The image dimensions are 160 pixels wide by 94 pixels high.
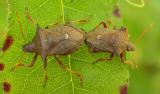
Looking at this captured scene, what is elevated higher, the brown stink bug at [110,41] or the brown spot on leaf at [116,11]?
the brown spot on leaf at [116,11]

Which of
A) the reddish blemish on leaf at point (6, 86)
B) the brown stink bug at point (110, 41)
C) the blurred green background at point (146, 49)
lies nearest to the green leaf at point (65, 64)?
the reddish blemish on leaf at point (6, 86)

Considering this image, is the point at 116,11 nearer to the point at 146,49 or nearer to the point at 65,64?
the point at 65,64

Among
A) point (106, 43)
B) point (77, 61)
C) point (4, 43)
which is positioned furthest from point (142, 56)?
point (4, 43)

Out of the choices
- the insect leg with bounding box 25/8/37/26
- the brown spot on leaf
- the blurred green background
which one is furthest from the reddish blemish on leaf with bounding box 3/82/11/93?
the blurred green background

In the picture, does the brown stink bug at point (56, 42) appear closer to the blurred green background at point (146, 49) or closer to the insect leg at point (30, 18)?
the insect leg at point (30, 18)

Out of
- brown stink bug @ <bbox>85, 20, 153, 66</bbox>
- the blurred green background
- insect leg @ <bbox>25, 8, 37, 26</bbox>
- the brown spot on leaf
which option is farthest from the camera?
the blurred green background

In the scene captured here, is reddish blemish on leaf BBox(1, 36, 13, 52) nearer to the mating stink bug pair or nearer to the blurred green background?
the mating stink bug pair
